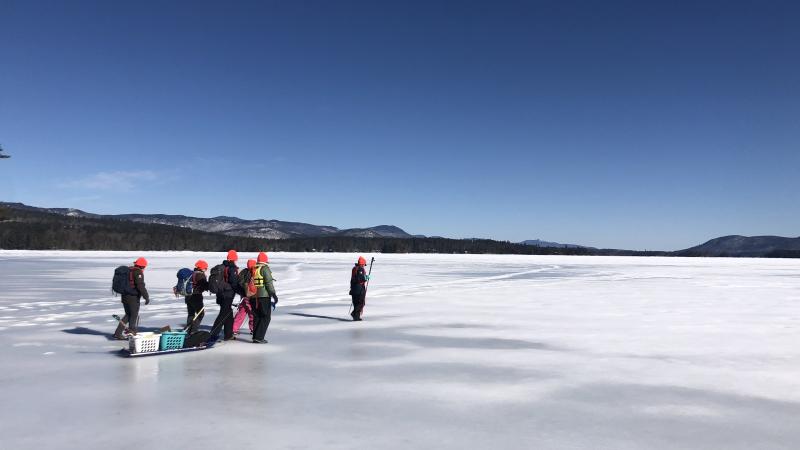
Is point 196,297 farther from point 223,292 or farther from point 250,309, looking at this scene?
point 250,309

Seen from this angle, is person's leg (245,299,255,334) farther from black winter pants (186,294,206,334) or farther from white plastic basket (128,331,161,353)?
white plastic basket (128,331,161,353)

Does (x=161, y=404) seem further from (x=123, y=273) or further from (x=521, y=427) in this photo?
(x=123, y=273)

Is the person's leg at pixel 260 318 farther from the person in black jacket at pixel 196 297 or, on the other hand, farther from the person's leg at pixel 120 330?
the person's leg at pixel 120 330

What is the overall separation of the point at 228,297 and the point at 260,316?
0.65m

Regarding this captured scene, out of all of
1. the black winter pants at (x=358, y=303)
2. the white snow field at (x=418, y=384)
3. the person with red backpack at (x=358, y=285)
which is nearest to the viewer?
the white snow field at (x=418, y=384)

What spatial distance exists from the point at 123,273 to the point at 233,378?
396cm

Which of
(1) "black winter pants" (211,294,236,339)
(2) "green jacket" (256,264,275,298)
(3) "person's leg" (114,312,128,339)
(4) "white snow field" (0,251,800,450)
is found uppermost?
(2) "green jacket" (256,264,275,298)

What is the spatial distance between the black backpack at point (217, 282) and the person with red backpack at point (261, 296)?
55 cm

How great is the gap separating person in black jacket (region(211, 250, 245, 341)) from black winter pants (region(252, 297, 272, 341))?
1.32 ft

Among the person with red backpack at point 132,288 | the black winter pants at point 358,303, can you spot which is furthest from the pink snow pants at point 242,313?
the black winter pants at point 358,303

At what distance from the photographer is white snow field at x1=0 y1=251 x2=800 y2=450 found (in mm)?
5379

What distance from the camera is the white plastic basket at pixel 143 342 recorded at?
8984 mm

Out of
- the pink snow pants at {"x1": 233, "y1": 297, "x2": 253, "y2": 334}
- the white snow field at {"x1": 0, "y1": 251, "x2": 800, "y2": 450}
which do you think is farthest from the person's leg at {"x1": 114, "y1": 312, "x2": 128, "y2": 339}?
the pink snow pants at {"x1": 233, "y1": 297, "x2": 253, "y2": 334}

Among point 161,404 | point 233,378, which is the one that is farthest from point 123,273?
point 161,404
